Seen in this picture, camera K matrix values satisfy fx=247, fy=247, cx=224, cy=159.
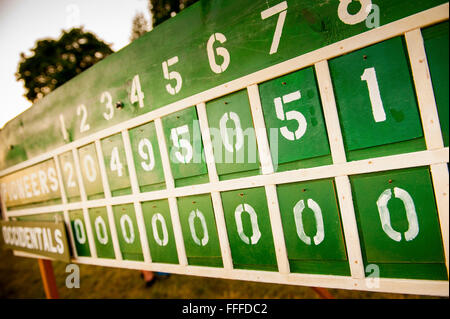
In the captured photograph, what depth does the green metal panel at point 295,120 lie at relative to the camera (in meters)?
1.37

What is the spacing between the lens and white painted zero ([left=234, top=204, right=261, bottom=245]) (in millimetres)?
1635

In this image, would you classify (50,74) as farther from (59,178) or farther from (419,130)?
(419,130)

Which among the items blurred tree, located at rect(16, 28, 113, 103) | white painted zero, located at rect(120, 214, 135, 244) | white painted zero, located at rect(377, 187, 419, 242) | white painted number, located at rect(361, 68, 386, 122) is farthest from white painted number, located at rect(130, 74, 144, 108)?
blurred tree, located at rect(16, 28, 113, 103)

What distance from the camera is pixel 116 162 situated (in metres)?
2.27

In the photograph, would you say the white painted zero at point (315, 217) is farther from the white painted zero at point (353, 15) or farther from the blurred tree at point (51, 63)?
the blurred tree at point (51, 63)

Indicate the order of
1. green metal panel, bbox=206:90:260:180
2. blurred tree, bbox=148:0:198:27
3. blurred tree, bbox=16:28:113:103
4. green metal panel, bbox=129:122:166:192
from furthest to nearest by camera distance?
blurred tree, bbox=16:28:113:103
blurred tree, bbox=148:0:198:27
green metal panel, bbox=129:122:166:192
green metal panel, bbox=206:90:260:180

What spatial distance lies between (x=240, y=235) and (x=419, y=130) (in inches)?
46.3

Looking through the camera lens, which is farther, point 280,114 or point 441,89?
point 280,114

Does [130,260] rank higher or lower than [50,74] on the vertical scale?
lower

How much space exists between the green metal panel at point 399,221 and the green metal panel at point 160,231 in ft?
4.53

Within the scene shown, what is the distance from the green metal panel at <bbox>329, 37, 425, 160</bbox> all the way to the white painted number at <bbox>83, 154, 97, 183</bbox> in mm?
2258

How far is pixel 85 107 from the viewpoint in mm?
2504

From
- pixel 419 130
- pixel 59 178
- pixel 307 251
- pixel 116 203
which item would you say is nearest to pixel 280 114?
pixel 419 130

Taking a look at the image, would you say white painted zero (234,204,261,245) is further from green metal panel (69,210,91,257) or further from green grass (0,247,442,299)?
green grass (0,247,442,299)
